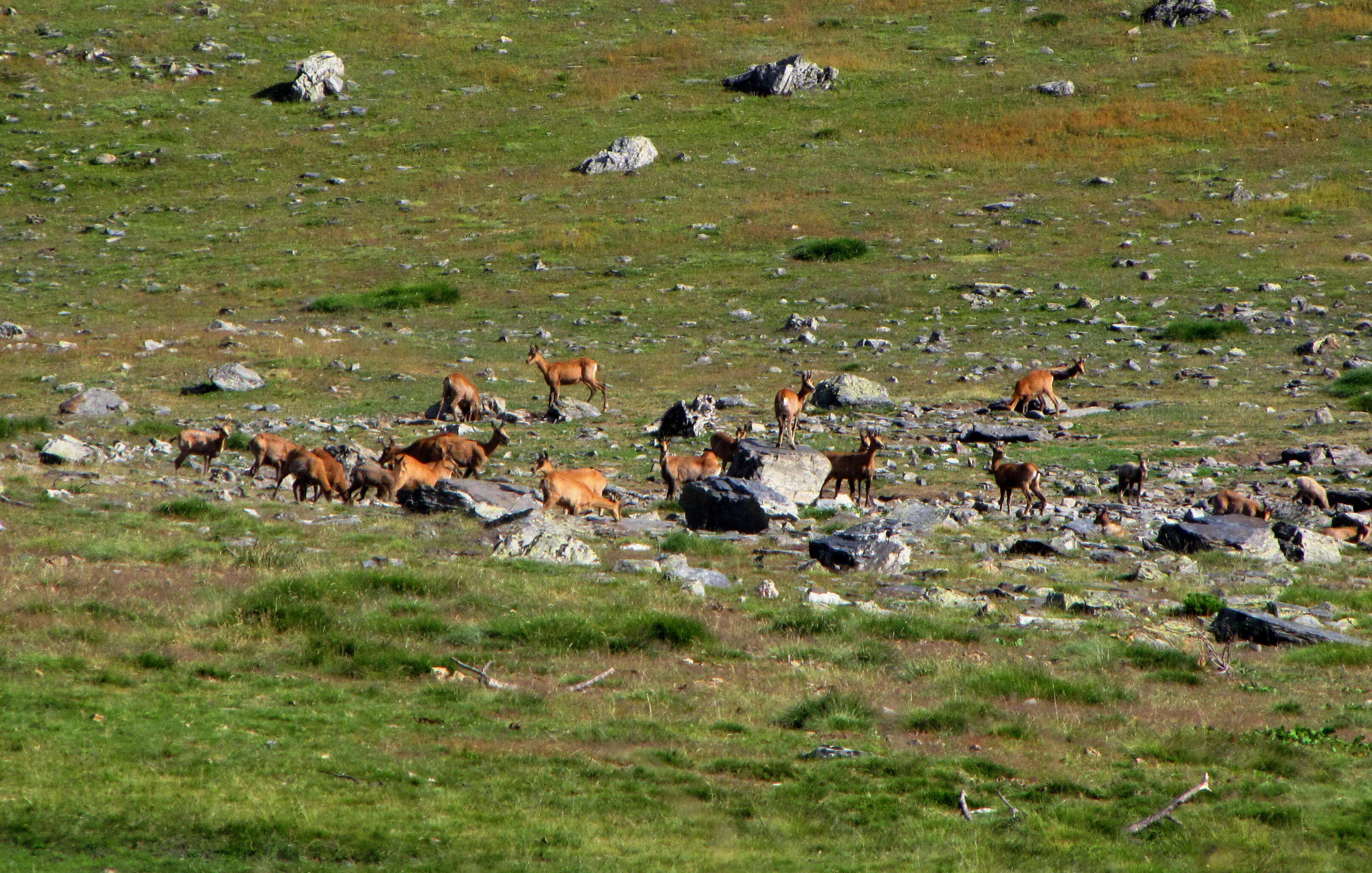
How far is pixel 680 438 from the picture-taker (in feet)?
81.9

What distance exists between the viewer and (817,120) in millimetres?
56781

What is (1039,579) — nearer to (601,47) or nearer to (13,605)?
(13,605)

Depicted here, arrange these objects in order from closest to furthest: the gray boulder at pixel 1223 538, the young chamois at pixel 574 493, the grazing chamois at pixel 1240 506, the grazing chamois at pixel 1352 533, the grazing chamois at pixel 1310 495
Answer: the gray boulder at pixel 1223 538, the young chamois at pixel 574 493, the grazing chamois at pixel 1352 533, the grazing chamois at pixel 1240 506, the grazing chamois at pixel 1310 495

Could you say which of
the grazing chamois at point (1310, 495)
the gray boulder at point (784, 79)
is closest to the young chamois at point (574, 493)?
the grazing chamois at point (1310, 495)

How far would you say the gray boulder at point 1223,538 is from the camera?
17703mm

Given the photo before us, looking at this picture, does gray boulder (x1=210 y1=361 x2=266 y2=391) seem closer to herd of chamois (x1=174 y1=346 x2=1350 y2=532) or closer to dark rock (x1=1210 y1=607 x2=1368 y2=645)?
herd of chamois (x1=174 y1=346 x2=1350 y2=532)

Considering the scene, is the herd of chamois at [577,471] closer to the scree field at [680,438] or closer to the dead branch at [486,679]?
the scree field at [680,438]

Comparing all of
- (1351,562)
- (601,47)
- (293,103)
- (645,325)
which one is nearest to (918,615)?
(1351,562)

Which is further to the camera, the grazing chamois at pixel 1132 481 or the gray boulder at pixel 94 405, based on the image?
the gray boulder at pixel 94 405

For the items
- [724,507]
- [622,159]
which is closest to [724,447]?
[724,507]

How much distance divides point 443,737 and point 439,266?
111ft

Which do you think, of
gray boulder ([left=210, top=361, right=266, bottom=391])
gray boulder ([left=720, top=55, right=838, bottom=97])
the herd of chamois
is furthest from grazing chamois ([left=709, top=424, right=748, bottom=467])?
gray boulder ([left=720, top=55, right=838, bottom=97])

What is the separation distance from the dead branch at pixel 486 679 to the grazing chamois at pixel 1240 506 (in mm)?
12578

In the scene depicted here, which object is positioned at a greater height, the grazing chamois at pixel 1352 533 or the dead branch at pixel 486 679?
the dead branch at pixel 486 679
